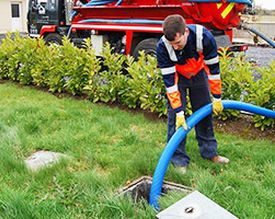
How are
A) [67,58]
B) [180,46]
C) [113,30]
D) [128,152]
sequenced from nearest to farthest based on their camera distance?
[180,46] < [128,152] < [67,58] < [113,30]

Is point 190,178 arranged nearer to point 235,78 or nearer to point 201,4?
point 235,78

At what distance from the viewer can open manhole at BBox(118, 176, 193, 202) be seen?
3.29m

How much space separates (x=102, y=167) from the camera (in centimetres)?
393

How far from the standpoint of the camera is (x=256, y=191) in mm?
3207

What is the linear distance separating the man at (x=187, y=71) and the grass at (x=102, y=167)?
21 centimetres

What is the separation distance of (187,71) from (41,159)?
183 cm

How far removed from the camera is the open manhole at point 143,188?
3295 mm

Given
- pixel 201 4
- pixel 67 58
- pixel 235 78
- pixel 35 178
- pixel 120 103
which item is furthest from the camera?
pixel 201 4

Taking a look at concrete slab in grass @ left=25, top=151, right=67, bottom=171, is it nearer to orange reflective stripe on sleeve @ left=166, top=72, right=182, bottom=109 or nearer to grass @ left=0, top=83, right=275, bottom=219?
grass @ left=0, top=83, right=275, bottom=219

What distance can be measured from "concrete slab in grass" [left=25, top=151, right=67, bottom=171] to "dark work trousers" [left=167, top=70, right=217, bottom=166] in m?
1.22

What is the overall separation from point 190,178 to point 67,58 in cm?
394

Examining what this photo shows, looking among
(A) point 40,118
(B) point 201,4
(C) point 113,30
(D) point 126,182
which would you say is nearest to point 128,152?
(D) point 126,182

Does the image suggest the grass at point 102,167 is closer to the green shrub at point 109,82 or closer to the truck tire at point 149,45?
the green shrub at point 109,82

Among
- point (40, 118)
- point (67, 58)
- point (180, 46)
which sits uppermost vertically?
point (180, 46)
